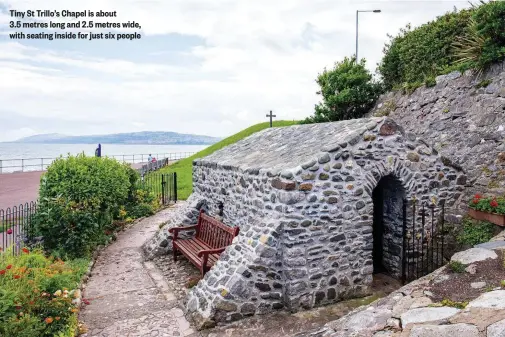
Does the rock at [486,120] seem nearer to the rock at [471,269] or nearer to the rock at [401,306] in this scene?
the rock at [471,269]

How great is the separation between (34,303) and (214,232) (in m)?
4.26

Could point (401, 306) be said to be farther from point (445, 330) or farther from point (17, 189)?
point (17, 189)

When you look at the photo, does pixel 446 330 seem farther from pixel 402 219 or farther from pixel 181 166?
pixel 181 166

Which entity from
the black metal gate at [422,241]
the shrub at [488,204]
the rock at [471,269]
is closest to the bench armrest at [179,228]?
the black metal gate at [422,241]

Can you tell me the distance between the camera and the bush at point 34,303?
220 inches

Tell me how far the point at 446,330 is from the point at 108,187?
987 cm

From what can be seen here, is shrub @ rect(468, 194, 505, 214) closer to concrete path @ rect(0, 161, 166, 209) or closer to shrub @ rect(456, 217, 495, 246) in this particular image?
shrub @ rect(456, 217, 495, 246)

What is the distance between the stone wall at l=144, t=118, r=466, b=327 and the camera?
6980 millimetres

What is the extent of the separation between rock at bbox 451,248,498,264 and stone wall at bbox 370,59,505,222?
9.09 feet

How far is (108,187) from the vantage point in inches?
459

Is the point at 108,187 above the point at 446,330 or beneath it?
above

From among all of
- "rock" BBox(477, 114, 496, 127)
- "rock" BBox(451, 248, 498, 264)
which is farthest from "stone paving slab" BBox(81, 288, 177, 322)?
"rock" BBox(477, 114, 496, 127)

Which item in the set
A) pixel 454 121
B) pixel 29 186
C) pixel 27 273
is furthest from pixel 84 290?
pixel 29 186

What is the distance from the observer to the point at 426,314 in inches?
175
